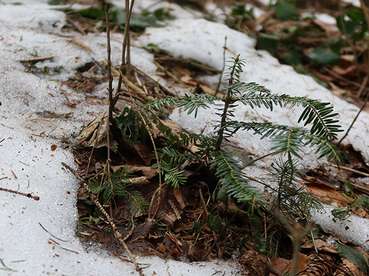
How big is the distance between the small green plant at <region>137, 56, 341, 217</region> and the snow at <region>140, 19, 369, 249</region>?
13 cm

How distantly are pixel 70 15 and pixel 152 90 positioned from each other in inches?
38.9

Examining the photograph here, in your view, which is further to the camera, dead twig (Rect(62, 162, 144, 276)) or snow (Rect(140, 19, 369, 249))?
snow (Rect(140, 19, 369, 249))

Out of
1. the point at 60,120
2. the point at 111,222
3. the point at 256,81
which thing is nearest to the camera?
the point at 111,222

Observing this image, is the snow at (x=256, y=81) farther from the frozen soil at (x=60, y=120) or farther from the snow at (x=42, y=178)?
the snow at (x=42, y=178)

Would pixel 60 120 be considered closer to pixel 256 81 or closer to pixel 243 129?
pixel 243 129

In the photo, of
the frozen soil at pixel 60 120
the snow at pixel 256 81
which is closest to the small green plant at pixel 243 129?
the snow at pixel 256 81

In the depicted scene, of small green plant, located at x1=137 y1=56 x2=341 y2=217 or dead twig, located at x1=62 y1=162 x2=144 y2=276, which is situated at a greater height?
small green plant, located at x1=137 y1=56 x2=341 y2=217

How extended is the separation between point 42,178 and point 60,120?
40 centimetres

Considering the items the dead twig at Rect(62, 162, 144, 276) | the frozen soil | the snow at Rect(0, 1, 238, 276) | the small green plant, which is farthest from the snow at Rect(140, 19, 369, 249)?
the dead twig at Rect(62, 162, 144, 276)

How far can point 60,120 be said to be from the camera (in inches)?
78.4

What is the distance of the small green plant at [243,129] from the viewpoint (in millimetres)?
1491

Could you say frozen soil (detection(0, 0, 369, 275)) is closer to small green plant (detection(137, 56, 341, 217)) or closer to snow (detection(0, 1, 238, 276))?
snow (detection(0, 1, 238, 276))

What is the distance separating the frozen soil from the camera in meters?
1.46

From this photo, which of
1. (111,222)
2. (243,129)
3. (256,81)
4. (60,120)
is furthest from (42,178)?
(256,81)
